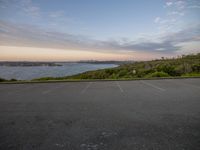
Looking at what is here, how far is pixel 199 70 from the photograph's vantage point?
20953mm

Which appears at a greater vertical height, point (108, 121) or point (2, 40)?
point (2, 40)

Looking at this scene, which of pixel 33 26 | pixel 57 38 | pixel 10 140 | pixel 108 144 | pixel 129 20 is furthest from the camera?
pixel 57 38

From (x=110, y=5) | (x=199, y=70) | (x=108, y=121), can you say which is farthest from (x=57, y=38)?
(x=108, y=121)

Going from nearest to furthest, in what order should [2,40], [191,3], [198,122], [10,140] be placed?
[10,140]
[198,122]
[191,3]
[2,40]

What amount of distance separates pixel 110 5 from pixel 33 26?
1078 centimetres

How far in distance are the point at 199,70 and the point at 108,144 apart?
22.8m

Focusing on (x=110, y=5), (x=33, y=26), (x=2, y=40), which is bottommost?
(x=2, y=40)

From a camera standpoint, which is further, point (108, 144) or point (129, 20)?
point (129, 20)

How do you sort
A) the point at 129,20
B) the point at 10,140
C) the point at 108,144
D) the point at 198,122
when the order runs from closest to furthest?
the point at 108,144
the point at 10,140
the point at 198,122
the point at 129,20

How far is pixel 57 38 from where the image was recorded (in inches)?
1059

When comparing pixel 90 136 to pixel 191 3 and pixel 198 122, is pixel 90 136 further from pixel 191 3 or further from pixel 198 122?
pixel 191 3

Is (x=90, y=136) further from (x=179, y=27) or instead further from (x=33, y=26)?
(x=179, y=27)

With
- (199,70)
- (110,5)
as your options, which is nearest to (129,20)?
(110,5)

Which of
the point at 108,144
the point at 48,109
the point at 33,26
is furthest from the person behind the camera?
the point at 33,26
